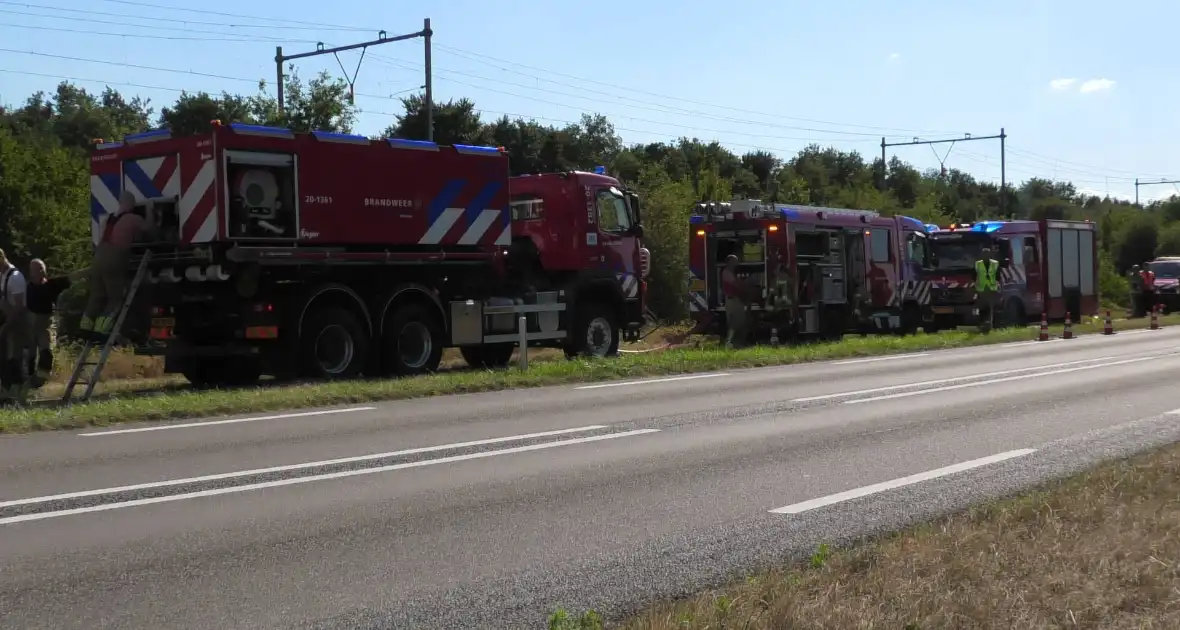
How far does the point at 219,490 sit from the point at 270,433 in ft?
9.97

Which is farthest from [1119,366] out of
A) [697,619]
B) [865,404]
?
[697,619]

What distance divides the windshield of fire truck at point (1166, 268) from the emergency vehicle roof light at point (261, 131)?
34959 millimetres

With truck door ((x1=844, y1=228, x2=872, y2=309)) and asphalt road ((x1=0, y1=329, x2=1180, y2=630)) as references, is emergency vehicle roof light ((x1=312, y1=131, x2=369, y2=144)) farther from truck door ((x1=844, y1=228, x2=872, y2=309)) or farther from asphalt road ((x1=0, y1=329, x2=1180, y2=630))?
truck door ((x1=844, y1=228, x2=872, y2=309))

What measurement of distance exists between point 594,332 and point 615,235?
1.71 m

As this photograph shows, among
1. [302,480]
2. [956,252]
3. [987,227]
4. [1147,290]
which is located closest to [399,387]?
[302,480]

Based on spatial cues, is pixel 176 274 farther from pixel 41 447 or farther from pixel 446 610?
pixel 446 610

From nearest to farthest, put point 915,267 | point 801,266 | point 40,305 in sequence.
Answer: point 40,305
point 801,266
point 915,267

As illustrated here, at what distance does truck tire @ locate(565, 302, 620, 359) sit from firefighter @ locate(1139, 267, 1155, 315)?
1037 inches

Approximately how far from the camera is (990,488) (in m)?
8.46

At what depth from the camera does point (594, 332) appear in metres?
22.1

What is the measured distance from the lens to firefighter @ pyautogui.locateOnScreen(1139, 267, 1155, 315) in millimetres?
42125

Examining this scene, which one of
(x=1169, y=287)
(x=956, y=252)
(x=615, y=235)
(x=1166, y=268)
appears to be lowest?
(x=1169, y=287)

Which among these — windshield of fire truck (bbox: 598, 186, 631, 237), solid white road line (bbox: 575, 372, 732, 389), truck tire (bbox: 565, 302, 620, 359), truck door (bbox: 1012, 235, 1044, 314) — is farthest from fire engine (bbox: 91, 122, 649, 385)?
truck door (bbox: 1012, 235, 1044, 314)

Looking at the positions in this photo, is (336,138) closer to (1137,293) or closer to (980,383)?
(980,383)
